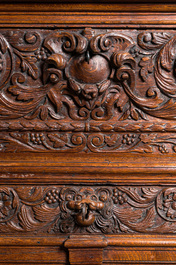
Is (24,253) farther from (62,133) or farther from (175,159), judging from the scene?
(175,159)

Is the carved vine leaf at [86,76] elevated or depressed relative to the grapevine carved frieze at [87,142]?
elevated

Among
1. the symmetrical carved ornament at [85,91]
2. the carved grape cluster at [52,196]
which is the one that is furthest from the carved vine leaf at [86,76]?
the carved grape cluster at [52,196]

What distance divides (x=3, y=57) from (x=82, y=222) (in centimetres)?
48

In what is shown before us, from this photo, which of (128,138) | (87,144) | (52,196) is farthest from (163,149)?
(52,196)

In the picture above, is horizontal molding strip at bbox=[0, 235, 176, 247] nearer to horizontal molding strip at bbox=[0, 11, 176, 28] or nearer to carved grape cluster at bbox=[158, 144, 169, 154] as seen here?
carved grape cluster at bbox=[158, 144, 169, 154]

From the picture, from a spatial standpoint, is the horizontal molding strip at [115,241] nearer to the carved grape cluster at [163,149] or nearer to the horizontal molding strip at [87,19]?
the carved grape cluster at [163,149]

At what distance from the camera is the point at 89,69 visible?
777mm

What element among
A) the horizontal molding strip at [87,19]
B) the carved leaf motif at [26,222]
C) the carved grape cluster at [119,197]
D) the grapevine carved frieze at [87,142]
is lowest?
the carved leaf motif at [26,222]

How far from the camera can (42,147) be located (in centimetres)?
81

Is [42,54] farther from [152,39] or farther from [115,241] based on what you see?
[115,241]

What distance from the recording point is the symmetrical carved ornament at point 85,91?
78 cm

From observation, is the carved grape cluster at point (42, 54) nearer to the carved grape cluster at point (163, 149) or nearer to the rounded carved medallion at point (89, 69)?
the rounded carved medallion at point (89, 69)

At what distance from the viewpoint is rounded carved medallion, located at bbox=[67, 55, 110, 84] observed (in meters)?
0.78

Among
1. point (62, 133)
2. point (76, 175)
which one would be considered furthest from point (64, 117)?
point (76, 175)
